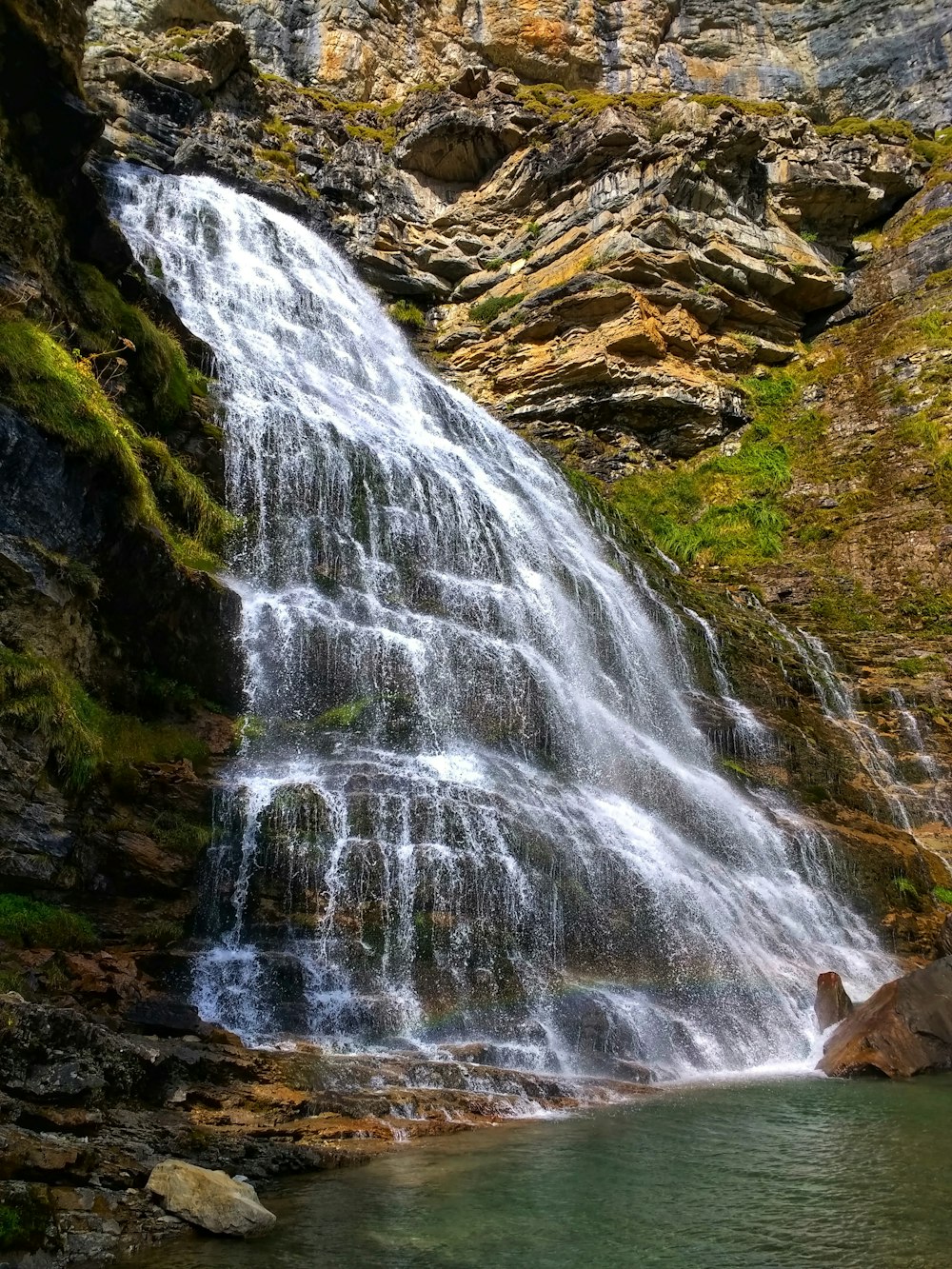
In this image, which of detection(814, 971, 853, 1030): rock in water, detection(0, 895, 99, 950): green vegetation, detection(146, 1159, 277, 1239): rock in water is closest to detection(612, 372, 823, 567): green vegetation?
detection(814, 971, 853, 1030): rock in water

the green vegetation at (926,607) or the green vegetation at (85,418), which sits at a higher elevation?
the green vegetation at (926,607)

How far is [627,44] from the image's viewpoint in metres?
44.0

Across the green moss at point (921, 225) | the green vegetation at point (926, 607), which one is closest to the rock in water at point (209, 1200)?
the green vegetation at point (926, 607)

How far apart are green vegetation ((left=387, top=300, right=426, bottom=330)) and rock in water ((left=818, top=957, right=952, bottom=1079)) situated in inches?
1054

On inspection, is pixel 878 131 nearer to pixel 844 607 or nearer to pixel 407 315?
pixel 407 315

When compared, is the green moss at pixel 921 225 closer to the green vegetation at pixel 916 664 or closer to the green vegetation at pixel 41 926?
the green vegetation at pixel 916 664

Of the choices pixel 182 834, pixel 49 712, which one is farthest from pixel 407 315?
pixel 49 712

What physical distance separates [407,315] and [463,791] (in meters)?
24.8

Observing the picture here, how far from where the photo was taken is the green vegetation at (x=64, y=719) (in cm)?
806

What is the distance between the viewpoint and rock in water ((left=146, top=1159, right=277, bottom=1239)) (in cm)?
442

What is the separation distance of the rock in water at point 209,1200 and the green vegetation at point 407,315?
96.8 feet

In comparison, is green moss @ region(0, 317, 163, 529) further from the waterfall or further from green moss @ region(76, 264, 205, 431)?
the waterfall

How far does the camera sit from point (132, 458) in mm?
10953

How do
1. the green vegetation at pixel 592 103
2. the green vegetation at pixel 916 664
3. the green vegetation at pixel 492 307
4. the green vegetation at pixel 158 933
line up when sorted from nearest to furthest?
the green vegetation at pixel 158 933 → the green vegetation at pixel 916 664 → the green vegetation at pixel 492 307 → the green vegetation at pixel 592 103
